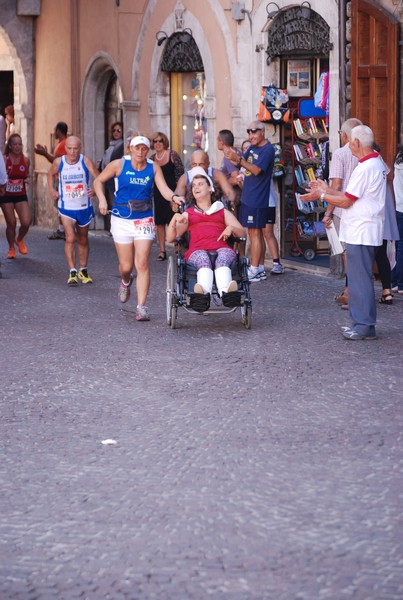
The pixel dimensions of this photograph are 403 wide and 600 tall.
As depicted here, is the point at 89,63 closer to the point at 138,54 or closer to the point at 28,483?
the point at 138,54

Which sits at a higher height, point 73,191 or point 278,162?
point 278,162

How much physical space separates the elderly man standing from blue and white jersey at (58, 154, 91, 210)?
498 centimetres

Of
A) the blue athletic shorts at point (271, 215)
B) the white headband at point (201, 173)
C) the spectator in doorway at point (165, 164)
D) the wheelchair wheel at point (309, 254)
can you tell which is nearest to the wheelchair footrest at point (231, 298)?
the white headband at point (201, 173)

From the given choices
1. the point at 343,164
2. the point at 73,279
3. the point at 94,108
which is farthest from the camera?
the point at 94,108

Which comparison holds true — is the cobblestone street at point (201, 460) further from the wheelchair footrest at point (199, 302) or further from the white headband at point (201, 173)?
the white headband at point (201, 173)

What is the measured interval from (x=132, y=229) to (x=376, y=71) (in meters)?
3.59

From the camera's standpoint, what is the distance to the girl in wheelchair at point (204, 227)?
11.5 meters

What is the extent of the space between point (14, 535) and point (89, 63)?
735 inches

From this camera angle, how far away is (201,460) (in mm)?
6730

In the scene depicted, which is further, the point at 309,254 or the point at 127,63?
the point at 127,63

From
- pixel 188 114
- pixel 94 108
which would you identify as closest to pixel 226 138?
pixel 188 114

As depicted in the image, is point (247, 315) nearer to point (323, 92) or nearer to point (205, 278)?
point (205, 278)

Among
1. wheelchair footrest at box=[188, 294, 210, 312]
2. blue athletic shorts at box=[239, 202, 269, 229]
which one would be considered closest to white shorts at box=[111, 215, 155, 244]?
wheelchair footrest at box=[188, 294, 210, 312]

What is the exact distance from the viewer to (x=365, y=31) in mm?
14250
